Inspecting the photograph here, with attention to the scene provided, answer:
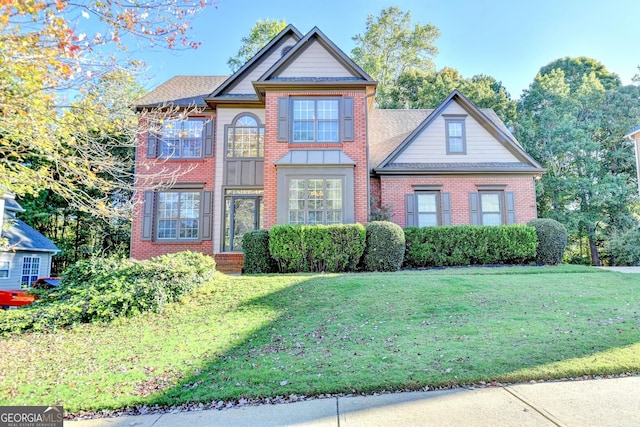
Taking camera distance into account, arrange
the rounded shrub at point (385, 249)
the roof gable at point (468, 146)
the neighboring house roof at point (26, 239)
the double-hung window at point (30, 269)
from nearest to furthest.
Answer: the rounded shrub at point (385, 249) → the roof gable at point (468, 146) → the neighboring house roof at point (26, 239) → the double-hung window at point (30, 269)

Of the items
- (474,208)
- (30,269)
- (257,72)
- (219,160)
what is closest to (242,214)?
(219,160)

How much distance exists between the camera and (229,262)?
13.8 metres

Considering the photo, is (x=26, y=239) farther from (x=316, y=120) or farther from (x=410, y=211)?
(x=410, y=211)

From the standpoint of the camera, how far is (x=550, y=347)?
16.4ft

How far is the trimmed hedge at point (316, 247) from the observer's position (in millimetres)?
10883

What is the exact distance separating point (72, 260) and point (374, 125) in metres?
20.6

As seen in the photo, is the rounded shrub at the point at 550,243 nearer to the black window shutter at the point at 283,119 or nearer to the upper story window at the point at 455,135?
the upper story window at the point at 455,135

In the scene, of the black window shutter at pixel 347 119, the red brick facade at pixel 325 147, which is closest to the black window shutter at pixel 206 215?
the red brick facade at pixel 325 147

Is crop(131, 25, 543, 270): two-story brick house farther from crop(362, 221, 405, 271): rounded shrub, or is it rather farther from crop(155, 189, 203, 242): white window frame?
crop(362, 221, 405, 271): rounded shrub

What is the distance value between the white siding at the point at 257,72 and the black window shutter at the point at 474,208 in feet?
31.4

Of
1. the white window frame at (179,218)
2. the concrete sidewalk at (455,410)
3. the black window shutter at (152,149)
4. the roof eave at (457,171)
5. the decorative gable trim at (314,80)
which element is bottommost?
the concrete sidewalk at (455,410)

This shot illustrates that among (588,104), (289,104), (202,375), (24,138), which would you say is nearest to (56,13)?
(24,138)

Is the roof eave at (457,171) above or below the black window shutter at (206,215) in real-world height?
above

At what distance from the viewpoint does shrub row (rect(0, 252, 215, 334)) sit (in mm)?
6889
